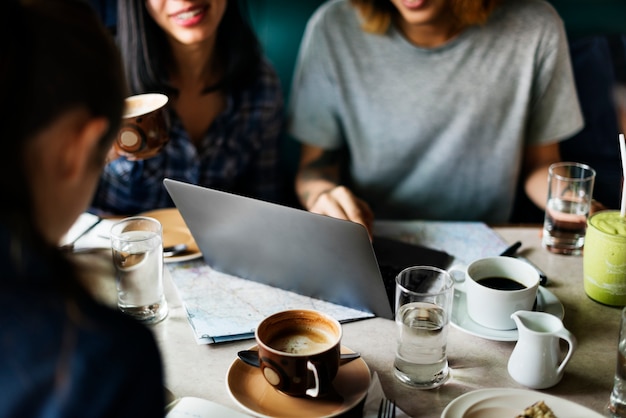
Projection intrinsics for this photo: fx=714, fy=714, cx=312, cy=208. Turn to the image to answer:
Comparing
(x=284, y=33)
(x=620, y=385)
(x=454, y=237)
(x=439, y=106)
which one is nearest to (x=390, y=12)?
(x=439, y=106)

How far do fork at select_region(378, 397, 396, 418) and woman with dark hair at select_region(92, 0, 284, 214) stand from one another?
96cm

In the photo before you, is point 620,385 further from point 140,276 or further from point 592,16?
point 592,16

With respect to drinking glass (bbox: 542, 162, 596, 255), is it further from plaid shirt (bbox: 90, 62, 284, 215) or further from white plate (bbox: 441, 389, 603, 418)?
plaid shirt (bbox: 90, 62, 284, 215)

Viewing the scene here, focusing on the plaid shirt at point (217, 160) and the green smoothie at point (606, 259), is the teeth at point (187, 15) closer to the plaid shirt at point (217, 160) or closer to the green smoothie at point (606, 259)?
the plaid shirt at point (217, 160)

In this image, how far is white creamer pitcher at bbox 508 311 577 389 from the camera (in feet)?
3.13

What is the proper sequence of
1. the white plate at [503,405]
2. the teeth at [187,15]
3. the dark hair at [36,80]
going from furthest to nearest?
1. the teeth at [187,15]
2. the white plate at [503,405]
3. the dark hair at [36,80]

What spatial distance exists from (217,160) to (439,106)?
58 centimetres

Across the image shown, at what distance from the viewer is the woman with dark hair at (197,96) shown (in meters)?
1.68

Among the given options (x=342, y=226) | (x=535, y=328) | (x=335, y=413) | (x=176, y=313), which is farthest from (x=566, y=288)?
(x=176, y=313)

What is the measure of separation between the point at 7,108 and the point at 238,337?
1.93ft

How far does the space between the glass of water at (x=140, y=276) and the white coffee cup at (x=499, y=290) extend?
0.49 m

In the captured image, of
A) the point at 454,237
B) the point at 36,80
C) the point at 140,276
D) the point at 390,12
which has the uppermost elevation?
the point at 36,80

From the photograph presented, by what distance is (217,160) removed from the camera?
1.80 meters

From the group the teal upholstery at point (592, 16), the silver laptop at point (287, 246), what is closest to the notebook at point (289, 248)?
the silver laptop at point (287, 246)
